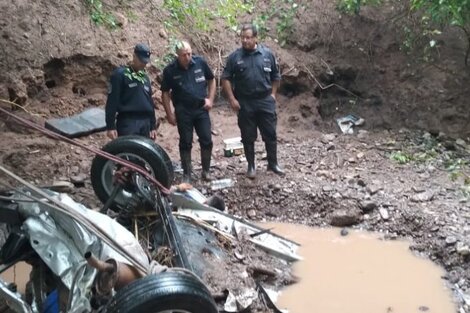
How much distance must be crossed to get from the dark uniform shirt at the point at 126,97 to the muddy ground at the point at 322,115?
0.96m

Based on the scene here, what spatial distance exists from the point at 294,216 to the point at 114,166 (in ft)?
7.19

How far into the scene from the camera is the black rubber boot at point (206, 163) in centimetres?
711

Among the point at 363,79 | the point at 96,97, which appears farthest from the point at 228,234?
the point at 363,79

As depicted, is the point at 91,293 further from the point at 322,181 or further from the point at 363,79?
the point at 363,79

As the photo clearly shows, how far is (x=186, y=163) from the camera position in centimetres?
711

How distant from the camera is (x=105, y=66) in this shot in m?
8.48

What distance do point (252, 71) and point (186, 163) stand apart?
1339 millimetres

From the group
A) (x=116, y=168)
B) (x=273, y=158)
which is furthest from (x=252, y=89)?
(x=116, y=168)

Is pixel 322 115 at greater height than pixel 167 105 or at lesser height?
lesser

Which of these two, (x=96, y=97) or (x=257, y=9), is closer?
(x=96, y=97)

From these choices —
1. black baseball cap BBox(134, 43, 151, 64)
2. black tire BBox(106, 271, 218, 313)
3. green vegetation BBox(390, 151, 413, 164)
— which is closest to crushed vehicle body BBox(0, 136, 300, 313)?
Answer: black tire BBox(106, 271, 218, 313)

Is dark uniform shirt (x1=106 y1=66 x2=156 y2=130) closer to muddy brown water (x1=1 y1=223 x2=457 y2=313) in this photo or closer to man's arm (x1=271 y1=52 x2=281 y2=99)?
man's arm (x1=271 y1=52 x2=281 y2=99)

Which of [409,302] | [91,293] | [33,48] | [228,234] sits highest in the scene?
[33,48]

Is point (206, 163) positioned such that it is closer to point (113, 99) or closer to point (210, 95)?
point (210, 95)
